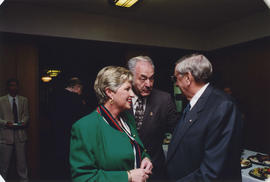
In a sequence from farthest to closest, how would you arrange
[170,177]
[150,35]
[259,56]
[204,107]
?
[150,35] < [259,56] < [170,177] < [204,107]

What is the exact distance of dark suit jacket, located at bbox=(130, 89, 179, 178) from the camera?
1848mm

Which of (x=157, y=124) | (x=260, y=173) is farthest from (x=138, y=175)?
(x=260, y=173)

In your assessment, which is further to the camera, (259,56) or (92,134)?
(259,56)

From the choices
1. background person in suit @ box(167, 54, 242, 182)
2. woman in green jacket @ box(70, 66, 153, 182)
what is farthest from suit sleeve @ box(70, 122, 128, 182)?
background person in suit @ box(167, 54, 242, 182)

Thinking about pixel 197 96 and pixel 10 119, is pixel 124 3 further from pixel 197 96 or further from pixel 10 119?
pixel 10 119

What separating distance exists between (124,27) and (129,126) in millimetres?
3625

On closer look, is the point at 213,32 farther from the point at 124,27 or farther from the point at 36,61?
the point at 36,61

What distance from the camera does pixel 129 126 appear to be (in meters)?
1.62

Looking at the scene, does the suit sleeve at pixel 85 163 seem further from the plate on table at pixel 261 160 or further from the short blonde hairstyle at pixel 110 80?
the plate on table at pixel 261 160

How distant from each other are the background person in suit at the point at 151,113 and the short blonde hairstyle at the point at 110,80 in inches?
18.7

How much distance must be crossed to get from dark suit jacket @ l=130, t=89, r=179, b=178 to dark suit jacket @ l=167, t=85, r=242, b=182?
1.12ft

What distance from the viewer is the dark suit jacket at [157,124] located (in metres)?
1.85

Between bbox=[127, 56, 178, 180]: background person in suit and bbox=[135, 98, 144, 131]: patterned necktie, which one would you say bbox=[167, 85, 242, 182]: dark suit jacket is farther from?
bbox=[135, 98, 144, 131]: patterned necktie

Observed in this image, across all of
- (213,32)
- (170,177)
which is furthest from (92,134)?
(213,32)
